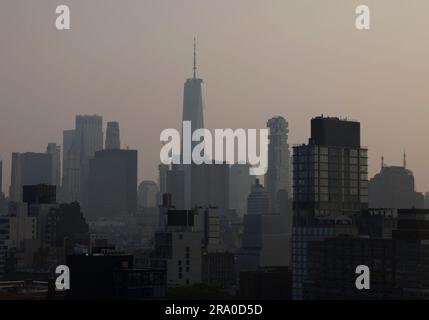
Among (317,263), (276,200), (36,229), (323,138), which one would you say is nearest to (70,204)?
(36,229)

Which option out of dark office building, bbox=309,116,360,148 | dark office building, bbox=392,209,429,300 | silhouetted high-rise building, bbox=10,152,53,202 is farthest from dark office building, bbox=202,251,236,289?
silhouetted high-rise building, bbox=10,152,53,202

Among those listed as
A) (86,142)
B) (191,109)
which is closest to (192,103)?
(191,109)

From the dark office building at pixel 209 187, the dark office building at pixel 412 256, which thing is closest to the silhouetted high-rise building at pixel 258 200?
the dark office building at pixel 209 187

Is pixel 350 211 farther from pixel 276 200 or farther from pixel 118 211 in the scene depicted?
pixel 118 211

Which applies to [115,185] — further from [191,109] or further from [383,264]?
[383,264]

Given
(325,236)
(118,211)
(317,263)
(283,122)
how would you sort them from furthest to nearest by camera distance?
(118,211), (283,122), (325,236), (317,263)

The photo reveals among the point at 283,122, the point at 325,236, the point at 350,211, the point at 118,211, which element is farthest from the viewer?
the point at 118,211

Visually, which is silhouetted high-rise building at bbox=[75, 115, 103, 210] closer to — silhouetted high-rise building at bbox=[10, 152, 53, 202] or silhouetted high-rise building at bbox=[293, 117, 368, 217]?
silhouetted high-rise building at bbox=[10, 152, 53, 202]
